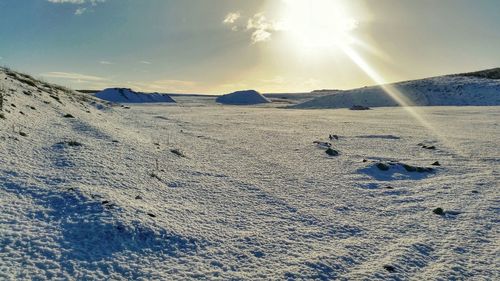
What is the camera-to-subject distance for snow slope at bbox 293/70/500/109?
54.8m

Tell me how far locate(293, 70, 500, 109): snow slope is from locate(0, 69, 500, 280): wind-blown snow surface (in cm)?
5127

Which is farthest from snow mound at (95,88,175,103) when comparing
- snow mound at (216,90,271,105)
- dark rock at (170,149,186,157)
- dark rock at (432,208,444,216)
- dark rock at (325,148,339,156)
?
dark rock at (432,208,444,216)

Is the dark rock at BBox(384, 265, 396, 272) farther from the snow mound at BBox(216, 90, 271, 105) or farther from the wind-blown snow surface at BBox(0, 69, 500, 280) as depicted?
the snow mound at BBox(216, 90, 271, 105)

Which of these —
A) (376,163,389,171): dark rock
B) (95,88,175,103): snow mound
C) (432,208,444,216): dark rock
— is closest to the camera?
(432,208,444,216): dark rock

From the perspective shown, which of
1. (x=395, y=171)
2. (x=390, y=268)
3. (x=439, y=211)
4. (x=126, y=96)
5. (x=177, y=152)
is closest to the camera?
(x=390, y=268)

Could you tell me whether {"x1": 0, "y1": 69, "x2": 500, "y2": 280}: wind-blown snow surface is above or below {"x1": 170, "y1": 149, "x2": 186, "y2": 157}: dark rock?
below

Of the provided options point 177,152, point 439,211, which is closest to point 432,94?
point 177,152

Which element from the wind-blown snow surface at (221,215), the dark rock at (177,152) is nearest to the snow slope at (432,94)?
the wind-blown snow surface at (221,215)

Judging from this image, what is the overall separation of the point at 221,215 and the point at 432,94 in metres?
63.3

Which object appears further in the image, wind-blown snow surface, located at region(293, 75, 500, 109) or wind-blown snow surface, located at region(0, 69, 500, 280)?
wind-blown snow surface, located at region(293, 75, 500, 109)

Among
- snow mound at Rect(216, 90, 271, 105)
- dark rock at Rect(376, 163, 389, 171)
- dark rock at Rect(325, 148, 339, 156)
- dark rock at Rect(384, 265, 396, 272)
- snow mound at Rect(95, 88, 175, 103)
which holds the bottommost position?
dark rock at Rect(384, 265, 396, 272)

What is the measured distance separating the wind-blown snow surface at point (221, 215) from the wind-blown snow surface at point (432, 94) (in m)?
51.5

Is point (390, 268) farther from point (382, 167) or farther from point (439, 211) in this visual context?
point (382, 167)

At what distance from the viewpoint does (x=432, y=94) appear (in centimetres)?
6006
